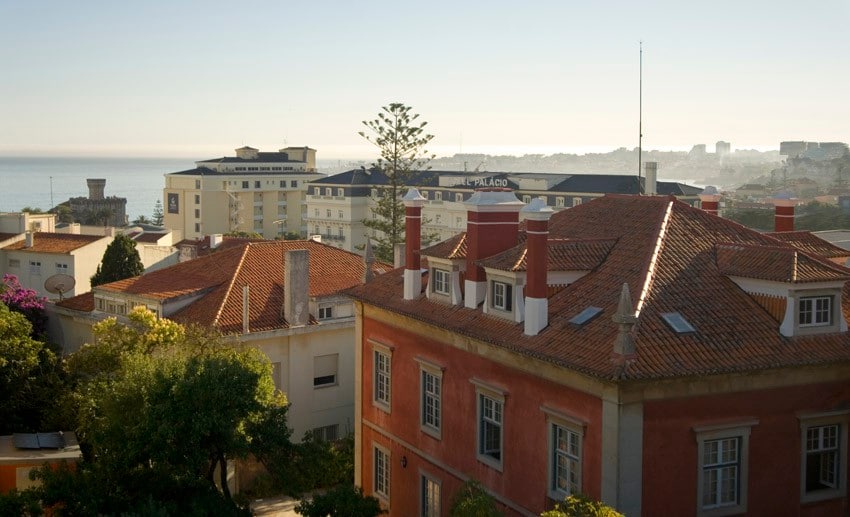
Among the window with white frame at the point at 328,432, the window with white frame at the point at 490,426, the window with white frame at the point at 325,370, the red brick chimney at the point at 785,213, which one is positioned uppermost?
the red brick chimney at the point at 785,213

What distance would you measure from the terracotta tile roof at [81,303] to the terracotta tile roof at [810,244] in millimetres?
22586

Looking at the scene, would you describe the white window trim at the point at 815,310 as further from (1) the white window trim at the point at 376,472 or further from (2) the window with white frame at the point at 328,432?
(2) the window with white frame at the point at 328,432

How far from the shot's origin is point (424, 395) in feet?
73.5

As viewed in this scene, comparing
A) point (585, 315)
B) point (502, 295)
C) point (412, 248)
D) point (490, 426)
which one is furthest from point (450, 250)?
point (585, 315)

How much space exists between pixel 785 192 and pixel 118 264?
26927 mm

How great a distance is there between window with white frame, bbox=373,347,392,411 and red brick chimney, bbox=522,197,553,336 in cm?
662

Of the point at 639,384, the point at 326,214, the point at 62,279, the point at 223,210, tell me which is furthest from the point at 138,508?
the point at 223,210

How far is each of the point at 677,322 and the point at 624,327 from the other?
6.07 ft

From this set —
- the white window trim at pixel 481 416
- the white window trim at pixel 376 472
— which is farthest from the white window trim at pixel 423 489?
the white window trim at pixel 481 416

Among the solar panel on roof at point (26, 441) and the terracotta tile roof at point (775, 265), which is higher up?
the terracotta tile roof at point (775, 265)

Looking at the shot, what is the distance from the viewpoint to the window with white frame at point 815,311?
17344 millimetres

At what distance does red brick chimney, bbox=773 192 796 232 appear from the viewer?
2323 cm

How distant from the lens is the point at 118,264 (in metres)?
40.1

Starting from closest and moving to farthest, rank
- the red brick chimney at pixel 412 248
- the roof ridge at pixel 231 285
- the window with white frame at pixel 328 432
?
the red brick chimney at pixel 412 248 → the roof ridge at pixel 231 285 → the window with white frame at pixel 328 432
